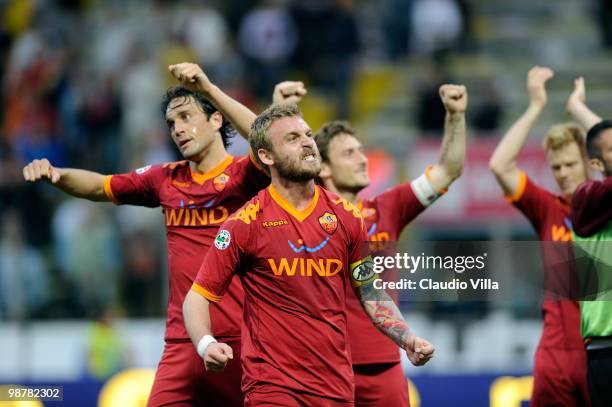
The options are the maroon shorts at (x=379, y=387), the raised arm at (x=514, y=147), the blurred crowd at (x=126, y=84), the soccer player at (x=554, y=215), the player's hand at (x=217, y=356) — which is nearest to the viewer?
the player's hand at (x=217, y=356)

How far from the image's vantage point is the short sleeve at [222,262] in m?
5.94

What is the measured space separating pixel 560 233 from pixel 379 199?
50.8 inches

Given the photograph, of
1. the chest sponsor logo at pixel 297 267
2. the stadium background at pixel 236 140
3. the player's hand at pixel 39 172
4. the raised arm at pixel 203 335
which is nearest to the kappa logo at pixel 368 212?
the chest sponsor logo at pixel 297 267

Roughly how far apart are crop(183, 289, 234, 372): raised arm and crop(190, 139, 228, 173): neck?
123cm

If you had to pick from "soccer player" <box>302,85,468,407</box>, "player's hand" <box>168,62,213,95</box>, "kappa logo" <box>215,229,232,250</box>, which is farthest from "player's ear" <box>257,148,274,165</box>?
"soccer player" <box>302,85,468,407</box>

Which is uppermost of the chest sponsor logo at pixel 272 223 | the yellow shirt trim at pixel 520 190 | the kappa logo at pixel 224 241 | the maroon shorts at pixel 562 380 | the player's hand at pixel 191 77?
the player's hand at pixel 191 77

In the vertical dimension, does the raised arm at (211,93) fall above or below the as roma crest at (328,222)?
above

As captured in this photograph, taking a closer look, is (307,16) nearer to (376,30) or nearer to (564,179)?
(376,30)

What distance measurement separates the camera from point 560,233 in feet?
25.8

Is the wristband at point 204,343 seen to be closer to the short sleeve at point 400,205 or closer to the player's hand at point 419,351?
the player's hand at point 419,351

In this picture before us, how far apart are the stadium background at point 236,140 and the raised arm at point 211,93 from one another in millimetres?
4030

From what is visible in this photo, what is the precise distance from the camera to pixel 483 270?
6.71 metres

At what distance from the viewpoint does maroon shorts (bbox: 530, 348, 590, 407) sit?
7.57m

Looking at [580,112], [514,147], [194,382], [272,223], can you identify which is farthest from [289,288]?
[580,112]
